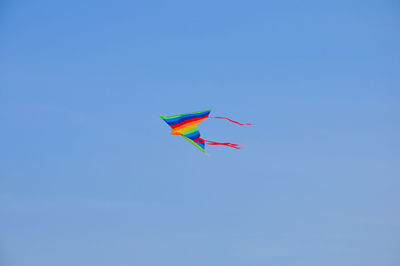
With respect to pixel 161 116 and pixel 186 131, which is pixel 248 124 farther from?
pixel 161 116

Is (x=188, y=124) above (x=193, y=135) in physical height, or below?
above

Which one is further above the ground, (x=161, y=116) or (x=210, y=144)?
(x=161, y=116)

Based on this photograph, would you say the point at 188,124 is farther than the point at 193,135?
Yes

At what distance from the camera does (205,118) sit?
40312 millimetres

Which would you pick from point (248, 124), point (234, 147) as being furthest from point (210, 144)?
point (248, 124)

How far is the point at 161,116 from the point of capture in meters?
40.2

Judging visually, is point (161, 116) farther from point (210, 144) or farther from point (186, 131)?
point (210, 144)

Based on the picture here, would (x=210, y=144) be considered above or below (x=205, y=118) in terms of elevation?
below

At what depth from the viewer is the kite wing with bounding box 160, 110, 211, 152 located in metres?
39.3

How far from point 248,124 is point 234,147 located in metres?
3.18

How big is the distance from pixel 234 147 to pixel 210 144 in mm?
2386

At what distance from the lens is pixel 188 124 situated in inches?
1576

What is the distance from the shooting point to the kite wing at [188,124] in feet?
129

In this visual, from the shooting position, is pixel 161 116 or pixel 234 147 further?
pixel 161 116
